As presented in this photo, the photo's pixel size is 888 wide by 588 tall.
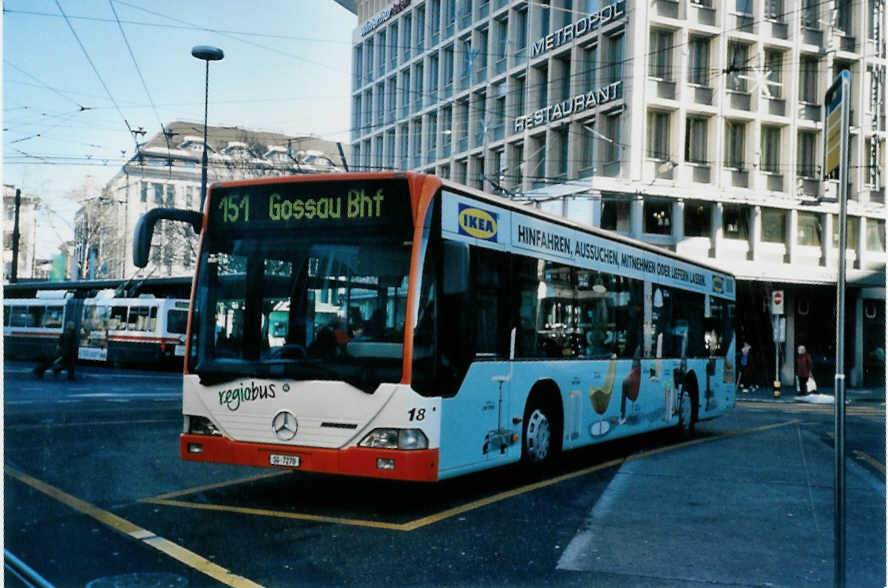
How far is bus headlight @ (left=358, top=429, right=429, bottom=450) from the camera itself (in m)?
7.85

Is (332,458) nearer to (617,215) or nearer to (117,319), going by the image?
(617,215)

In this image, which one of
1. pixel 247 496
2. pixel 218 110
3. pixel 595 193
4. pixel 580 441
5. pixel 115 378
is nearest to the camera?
pixel 247 496

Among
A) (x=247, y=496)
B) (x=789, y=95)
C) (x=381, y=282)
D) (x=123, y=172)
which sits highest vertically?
(x=789, y=95)

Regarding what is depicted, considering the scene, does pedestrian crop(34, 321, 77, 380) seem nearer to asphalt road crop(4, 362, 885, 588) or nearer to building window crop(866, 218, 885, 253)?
asphalt road crop(4, 362, 885, 588)

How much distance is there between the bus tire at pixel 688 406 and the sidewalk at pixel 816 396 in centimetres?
1250

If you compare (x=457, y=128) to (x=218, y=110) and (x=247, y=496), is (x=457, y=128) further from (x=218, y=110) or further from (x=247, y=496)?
(x=247, y=496)

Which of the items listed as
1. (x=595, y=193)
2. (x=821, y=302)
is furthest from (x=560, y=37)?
(x=821, y=302)

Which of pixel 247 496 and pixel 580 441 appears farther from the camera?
pixel 580 441

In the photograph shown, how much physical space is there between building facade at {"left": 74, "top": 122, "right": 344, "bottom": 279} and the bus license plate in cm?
1281

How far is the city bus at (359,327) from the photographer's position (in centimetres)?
794

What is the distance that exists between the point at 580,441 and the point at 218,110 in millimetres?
8970

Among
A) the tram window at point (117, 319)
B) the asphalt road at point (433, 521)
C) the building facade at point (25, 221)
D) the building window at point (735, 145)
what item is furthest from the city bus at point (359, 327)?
the tram window at point (117, 319)

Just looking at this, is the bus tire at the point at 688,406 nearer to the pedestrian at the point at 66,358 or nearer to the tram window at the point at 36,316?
the pedestrian at the point at 66,358

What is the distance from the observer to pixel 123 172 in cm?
2183
